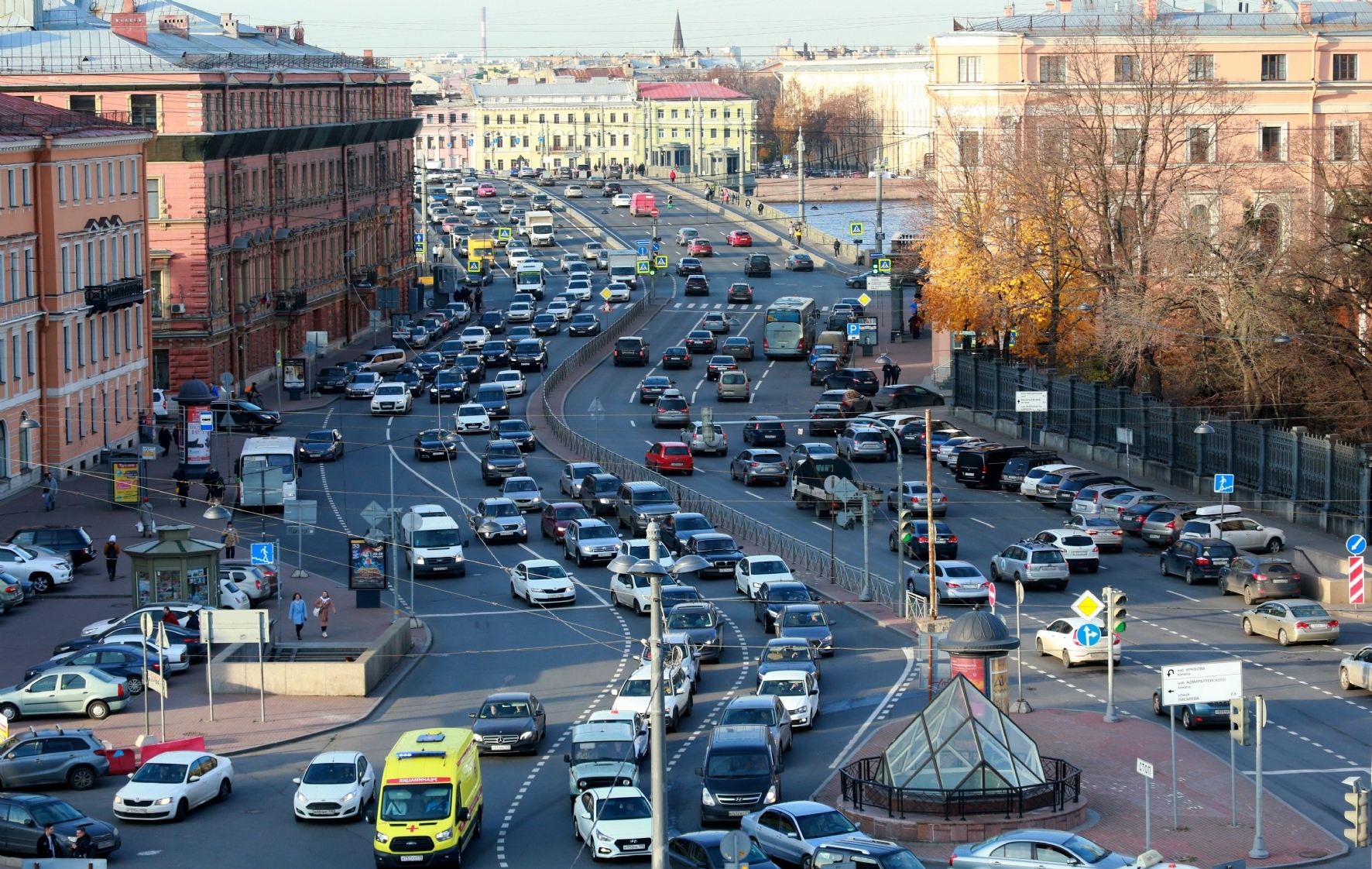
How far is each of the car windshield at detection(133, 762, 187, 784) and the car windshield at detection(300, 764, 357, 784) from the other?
211 cm

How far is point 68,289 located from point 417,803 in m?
43.5

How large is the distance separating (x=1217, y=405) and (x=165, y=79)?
44.6 meters

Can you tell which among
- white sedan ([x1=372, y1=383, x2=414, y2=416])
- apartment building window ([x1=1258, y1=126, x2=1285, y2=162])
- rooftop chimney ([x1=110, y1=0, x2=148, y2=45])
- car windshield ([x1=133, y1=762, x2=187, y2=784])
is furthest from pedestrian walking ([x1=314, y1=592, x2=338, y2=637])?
apartment building window ([x1=1258, y1=126, x2=1285, y2=162])

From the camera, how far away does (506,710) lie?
123 feet

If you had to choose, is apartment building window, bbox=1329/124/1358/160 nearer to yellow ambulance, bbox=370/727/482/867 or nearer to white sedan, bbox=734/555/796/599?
white sedan, bbox=734/555/796/599

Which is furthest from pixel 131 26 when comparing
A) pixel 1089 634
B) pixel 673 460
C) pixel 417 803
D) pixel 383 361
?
pixel 417 803

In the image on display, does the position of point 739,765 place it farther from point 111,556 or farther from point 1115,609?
point 111,556

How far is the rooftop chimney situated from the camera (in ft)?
284

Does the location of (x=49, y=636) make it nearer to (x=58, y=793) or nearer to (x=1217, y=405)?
(x=58, y=793)

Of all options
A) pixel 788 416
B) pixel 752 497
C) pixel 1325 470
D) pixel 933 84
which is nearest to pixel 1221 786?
pixel 1325 470

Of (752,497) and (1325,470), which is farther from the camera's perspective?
(752,497)

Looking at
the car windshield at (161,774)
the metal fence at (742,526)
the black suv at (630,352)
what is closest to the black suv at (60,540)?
the metal fence at (742,526)

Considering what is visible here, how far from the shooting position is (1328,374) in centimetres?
6356

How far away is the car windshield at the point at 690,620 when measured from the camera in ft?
147
